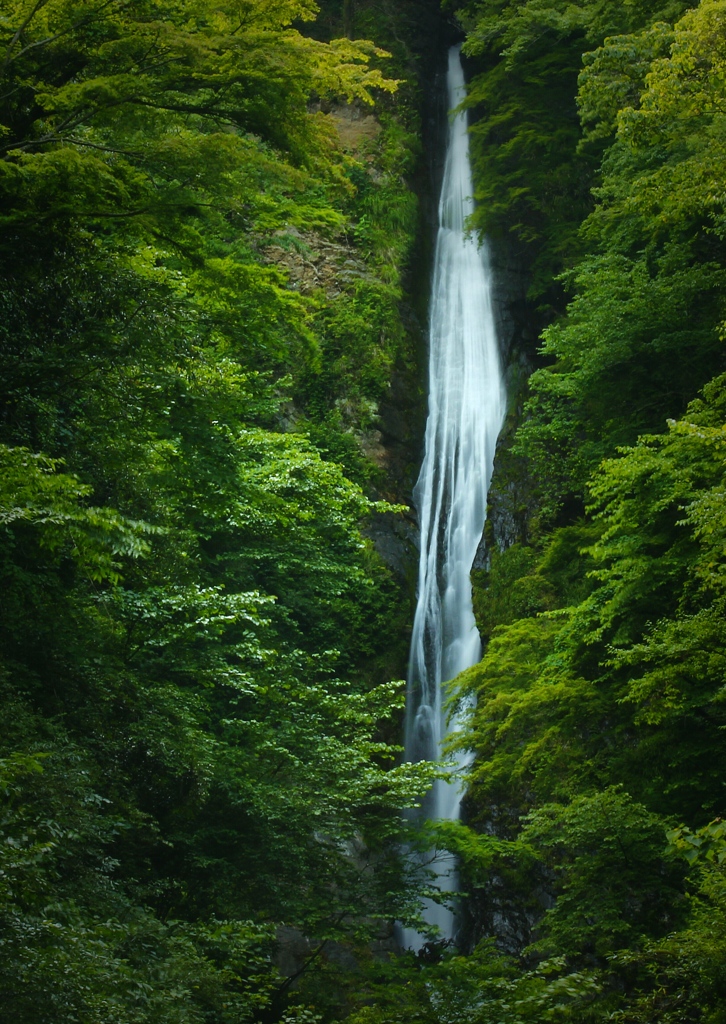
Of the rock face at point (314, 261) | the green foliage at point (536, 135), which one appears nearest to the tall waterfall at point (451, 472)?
the green foliage at point (536, 135)

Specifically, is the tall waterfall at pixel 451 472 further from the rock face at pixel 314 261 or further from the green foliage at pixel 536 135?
the rock face at pixel 314 261

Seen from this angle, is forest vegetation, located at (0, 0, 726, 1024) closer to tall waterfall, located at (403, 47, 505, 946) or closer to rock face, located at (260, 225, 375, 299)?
tall waterfall, located at (403, 47, 505, 946)

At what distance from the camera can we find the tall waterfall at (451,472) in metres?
17.6

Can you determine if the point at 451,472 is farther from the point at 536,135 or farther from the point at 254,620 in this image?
the point at 254,620

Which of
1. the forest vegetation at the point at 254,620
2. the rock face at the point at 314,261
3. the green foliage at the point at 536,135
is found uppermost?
the green foliage at the point at 536,135

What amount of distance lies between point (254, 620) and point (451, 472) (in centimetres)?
1137

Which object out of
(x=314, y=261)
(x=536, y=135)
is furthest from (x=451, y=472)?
(x=536, y=135)

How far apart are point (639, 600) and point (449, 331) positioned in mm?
14373

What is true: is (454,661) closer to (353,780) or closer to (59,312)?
(353,780)

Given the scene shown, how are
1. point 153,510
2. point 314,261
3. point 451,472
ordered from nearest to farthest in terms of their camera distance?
point 153,510 → point 451,472 → point 314,261

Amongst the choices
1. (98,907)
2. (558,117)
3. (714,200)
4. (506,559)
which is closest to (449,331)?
(558,117)

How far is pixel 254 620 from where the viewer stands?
33.3 feet

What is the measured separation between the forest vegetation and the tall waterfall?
269cm

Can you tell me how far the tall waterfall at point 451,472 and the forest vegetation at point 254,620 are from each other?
8.82 ft
